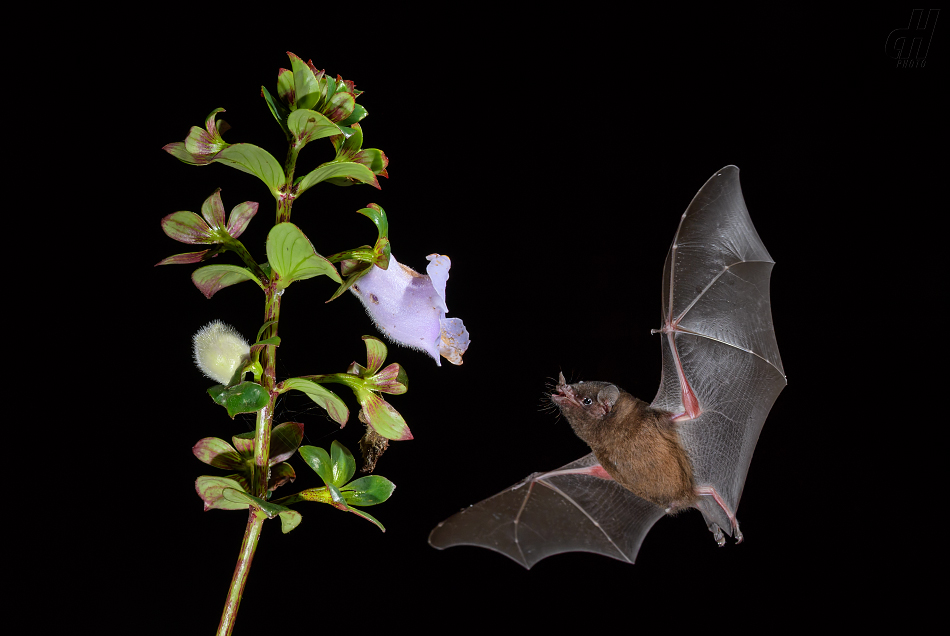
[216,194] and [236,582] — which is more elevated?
[216,194]

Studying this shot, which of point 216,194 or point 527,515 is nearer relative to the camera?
point 216,194

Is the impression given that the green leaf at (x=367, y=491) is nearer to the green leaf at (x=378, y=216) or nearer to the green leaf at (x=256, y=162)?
the green leaf at (x=378, y=216)

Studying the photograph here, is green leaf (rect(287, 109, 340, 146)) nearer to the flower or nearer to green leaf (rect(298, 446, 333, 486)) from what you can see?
the flower

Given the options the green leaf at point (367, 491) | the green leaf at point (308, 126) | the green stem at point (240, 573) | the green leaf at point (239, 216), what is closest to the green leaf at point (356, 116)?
the green leaf at point (308, 126)

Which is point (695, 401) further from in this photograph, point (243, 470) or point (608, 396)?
point (243, 470)

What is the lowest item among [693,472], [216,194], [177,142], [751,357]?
[693,472]

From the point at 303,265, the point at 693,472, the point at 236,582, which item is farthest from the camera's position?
the point at 693,472

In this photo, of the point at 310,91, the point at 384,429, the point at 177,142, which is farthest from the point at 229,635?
the point at 310,91

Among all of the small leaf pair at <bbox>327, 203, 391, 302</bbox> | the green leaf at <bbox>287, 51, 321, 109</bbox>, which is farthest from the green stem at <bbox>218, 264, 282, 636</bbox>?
the green leaf at <bbox>287, 51, 321, 109</bbox>

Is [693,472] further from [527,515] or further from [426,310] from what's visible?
[426,310]

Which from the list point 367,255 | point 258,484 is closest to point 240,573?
point 258,484
